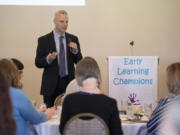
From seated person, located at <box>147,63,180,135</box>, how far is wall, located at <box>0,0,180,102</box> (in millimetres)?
2623

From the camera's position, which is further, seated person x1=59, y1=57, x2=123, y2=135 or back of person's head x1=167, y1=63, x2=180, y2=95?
back of person's head x1=167, y1=63, x2=180, y2=95

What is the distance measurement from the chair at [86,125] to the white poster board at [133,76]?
1.48m

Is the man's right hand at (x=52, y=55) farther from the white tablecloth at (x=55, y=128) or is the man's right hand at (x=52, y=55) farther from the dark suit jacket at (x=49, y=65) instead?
the white tablecloth at (x=55, y=128)

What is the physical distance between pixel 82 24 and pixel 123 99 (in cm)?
181

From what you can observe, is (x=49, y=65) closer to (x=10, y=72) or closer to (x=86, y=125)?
(x=10, y=72)

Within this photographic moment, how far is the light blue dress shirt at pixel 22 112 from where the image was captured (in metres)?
1.55

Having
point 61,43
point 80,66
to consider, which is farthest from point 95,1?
point 80,66

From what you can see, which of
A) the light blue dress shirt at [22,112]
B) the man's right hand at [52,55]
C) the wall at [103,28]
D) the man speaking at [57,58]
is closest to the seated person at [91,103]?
the light blue dress shirt at [22,112]

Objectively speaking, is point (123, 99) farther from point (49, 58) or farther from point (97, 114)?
point (97, 114)

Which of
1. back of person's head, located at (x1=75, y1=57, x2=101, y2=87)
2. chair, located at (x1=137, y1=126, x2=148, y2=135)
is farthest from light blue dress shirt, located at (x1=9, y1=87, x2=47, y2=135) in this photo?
chair, located at (x1=137, y1=126, x2=148, y2=135)

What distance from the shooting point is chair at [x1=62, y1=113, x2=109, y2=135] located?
153 centimetres

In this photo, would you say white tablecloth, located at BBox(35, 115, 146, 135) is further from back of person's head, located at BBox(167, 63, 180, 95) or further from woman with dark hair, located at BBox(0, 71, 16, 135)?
woman with dark hair, located at BBox(0, 71, 16, 135)

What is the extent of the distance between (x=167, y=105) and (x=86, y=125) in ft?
2.00

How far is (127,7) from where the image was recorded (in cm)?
426
